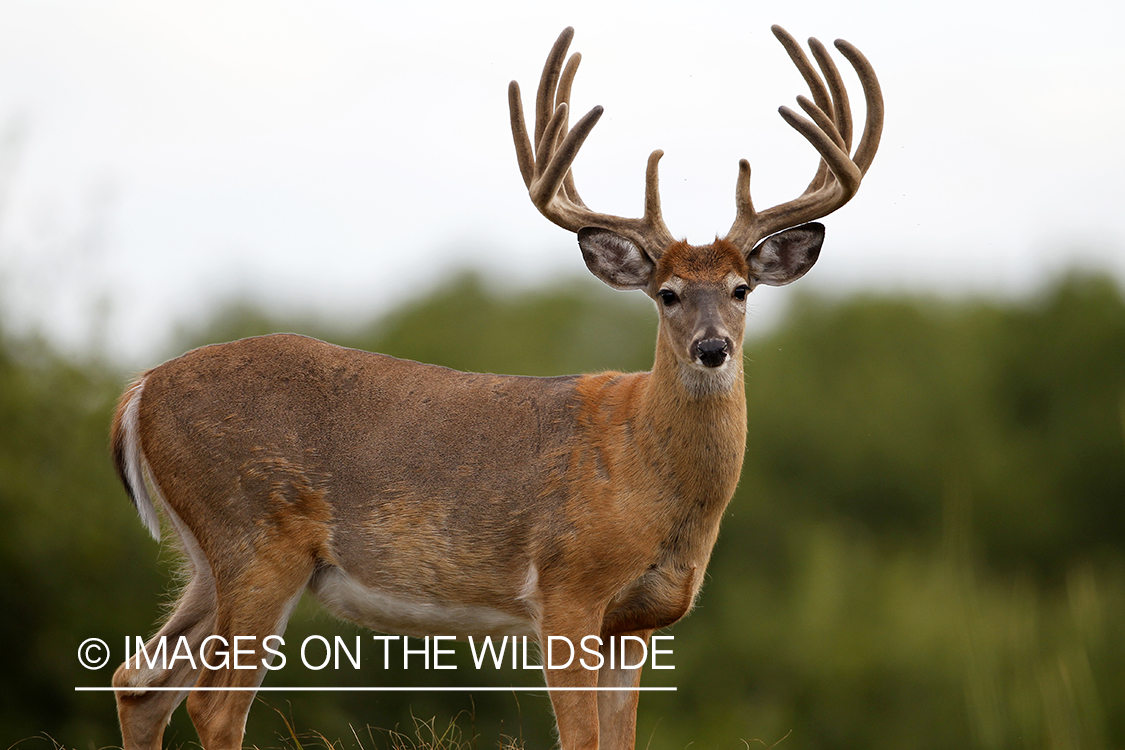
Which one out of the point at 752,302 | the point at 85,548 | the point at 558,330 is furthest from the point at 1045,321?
the point at 752,302

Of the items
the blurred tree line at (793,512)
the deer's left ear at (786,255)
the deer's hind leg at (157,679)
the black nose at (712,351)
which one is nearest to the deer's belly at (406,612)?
the deer's hind leg at (157,679)

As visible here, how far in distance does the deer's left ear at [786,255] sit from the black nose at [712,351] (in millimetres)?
585

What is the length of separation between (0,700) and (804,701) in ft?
44.7

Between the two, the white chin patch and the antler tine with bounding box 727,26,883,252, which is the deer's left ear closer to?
the antler tine with bounding box 727,26,883,252

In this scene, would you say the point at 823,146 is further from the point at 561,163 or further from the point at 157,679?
the point at 157,679

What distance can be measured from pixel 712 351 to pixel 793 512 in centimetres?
2551

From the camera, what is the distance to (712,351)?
4281 mm

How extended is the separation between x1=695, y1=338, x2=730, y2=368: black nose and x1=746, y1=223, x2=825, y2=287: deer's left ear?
23.0 inches

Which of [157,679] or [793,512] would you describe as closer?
[157,679]

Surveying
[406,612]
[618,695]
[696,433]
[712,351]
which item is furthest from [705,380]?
[406,612]

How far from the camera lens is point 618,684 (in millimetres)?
4957

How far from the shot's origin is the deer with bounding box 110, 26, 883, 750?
180 inches

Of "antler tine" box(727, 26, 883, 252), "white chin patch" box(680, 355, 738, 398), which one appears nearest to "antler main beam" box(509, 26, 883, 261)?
"antler tine" box(727, 26, 883, 252)

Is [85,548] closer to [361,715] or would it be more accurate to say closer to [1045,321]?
[361,715]
